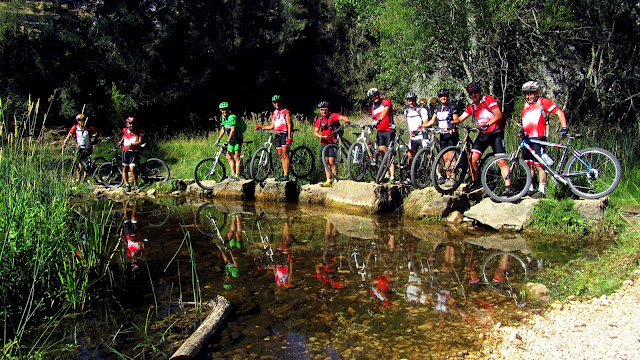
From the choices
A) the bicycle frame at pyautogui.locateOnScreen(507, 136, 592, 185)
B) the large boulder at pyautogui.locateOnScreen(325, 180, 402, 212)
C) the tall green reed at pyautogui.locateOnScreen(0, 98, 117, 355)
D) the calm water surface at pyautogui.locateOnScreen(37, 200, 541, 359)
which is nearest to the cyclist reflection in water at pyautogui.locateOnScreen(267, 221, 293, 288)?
the calm water surface at pyautogui.locateOnScreen(37, 200, 541, 359)

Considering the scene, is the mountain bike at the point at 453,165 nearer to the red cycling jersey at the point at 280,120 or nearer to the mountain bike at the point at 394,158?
the mountain bike at the point at 394,158

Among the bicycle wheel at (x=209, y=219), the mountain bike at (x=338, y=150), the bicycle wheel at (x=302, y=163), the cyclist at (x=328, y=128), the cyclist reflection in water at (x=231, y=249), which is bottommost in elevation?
the bicycle wheel at (x=209, y=219)

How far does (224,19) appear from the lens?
25.7 metres

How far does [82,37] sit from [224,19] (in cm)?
691

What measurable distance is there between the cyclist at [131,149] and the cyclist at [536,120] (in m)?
8.47

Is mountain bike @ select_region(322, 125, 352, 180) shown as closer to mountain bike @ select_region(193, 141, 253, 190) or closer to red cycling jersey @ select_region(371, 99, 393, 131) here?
red cycling jersey @ select_region(371, 99, 393, 131)

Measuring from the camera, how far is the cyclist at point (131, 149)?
39.3 ft

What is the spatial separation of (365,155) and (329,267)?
4.49 meters

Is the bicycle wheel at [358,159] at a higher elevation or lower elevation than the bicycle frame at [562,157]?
lower

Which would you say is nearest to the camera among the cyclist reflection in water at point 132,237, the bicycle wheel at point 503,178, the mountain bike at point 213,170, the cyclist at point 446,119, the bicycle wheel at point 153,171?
the cyclist reflection in water at point 132,237

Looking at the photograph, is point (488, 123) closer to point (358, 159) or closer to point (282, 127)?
point (358, 159)

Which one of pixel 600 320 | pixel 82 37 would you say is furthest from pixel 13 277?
pixel 82 37

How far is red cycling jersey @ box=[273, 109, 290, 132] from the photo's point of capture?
1106cm

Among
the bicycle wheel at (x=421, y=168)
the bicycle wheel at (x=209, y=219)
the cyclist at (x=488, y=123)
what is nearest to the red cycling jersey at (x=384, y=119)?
the bicycle wheel at (x=421, y=168)
